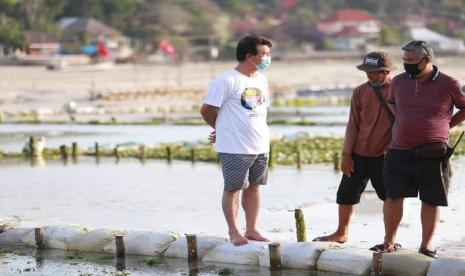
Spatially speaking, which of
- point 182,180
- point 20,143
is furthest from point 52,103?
point 182,180

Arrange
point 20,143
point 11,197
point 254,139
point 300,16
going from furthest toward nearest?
point 300,16, point 20,143, point 11,197, point 254,139

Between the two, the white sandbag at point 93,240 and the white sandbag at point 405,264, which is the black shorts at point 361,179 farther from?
the white sandbag at point 93,240

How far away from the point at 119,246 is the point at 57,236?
79cm

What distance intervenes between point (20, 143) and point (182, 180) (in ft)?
37.9

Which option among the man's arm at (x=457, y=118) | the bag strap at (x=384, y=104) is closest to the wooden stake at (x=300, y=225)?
the bag strap at (x=384, y=104)

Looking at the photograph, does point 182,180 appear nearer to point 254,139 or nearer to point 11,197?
point 11,197

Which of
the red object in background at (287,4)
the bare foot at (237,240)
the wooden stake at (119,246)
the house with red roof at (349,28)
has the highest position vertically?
the red object in background at (287,4)

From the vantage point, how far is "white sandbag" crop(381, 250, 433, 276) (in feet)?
30.5

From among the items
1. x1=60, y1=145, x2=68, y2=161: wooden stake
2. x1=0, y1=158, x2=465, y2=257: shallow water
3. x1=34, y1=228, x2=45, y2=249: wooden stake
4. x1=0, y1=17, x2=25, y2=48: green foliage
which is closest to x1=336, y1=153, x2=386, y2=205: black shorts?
x1=0, y1=158, x2=465, y2=257: shallow water

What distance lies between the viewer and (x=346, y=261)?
31.7 ft

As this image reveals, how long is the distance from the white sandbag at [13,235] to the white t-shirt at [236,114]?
229cm

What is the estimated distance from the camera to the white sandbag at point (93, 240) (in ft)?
36.3

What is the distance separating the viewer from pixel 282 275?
32.1ft

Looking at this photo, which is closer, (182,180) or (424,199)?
(424,199)
